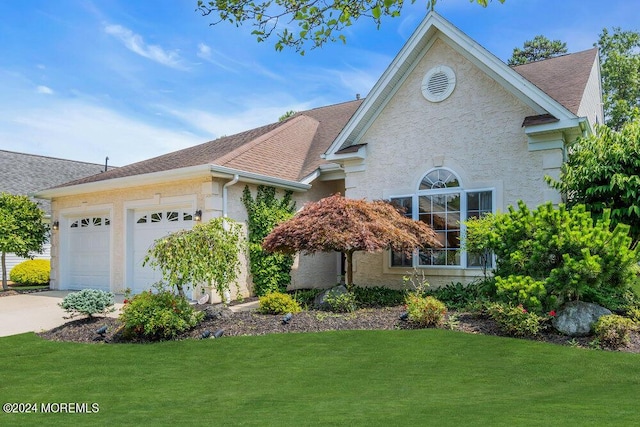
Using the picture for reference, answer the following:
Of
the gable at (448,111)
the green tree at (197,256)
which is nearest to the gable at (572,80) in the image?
the gable at (448,111)

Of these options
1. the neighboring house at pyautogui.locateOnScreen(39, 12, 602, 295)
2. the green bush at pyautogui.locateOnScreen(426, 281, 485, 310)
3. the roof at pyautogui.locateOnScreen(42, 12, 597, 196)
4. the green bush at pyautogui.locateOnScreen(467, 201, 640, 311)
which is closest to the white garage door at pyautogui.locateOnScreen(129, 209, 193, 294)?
the neighboring house at pyautogui.locateOnScreen(39, 12, 602, 295)

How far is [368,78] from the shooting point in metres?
15.7

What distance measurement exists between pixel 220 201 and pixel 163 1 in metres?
5.67

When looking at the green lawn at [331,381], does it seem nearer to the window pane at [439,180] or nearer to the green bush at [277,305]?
the green bush at [277,305]

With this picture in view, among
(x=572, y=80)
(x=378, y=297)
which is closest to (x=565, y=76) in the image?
(x=572, y=80)

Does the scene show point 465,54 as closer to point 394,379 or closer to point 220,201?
point 220,201

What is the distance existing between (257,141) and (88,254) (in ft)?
21.7

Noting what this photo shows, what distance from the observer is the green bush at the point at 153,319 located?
7840mm

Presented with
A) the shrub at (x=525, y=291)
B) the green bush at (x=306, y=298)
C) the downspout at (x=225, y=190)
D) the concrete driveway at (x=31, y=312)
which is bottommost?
the concrete driveway at (x=31, y=312)

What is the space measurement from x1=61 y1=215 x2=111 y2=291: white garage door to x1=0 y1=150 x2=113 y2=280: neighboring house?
6.19m

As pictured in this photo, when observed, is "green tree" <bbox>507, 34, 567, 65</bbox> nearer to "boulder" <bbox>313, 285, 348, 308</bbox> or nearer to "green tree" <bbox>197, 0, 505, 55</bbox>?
"boulder" <bbox>313, 285, 348, 308</bbox>

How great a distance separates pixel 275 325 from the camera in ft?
27.7

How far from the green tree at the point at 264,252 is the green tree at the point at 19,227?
9036 millimetres

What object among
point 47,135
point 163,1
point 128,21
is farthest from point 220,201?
point 47,135
